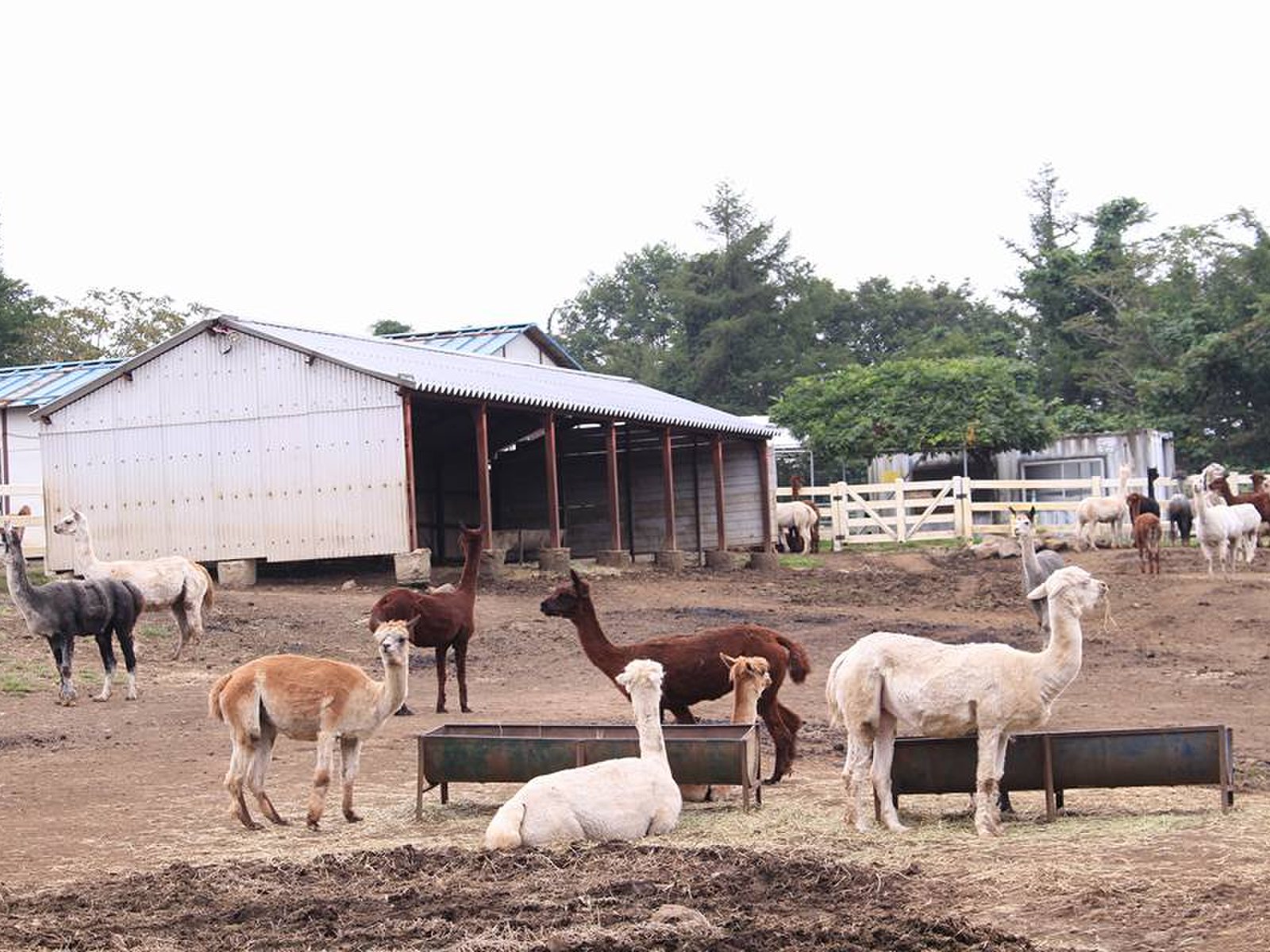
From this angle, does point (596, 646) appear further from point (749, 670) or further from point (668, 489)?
point (668, 489)

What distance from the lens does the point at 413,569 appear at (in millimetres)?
26719

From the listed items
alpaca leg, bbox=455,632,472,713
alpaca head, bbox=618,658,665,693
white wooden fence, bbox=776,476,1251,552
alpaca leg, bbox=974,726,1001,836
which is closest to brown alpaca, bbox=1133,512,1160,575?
white wooden fence, bbox=776,476,1251,552

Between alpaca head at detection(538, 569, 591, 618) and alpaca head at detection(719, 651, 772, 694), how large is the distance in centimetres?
182

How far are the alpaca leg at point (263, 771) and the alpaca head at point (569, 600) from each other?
291cm

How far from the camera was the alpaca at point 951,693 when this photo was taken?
9.98 meters

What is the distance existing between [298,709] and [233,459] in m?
19.0

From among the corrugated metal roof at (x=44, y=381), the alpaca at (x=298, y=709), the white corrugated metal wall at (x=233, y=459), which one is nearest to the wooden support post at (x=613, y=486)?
the white corrugated metal wall at (x=233, y=459)

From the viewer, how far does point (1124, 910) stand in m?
7.68

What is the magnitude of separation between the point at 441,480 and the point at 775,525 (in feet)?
28.1

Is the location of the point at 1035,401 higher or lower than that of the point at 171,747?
higher

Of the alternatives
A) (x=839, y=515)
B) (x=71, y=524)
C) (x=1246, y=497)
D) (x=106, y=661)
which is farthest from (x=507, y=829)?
(x=839, y=515)

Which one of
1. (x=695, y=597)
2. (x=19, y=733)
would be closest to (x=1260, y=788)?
(x=19, y=733)

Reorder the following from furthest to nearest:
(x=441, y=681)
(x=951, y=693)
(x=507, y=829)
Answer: (x=441, y=681)
(x=951, y=693)
(x=507, y=829)

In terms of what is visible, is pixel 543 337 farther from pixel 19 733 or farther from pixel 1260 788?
pixel 1260 788
